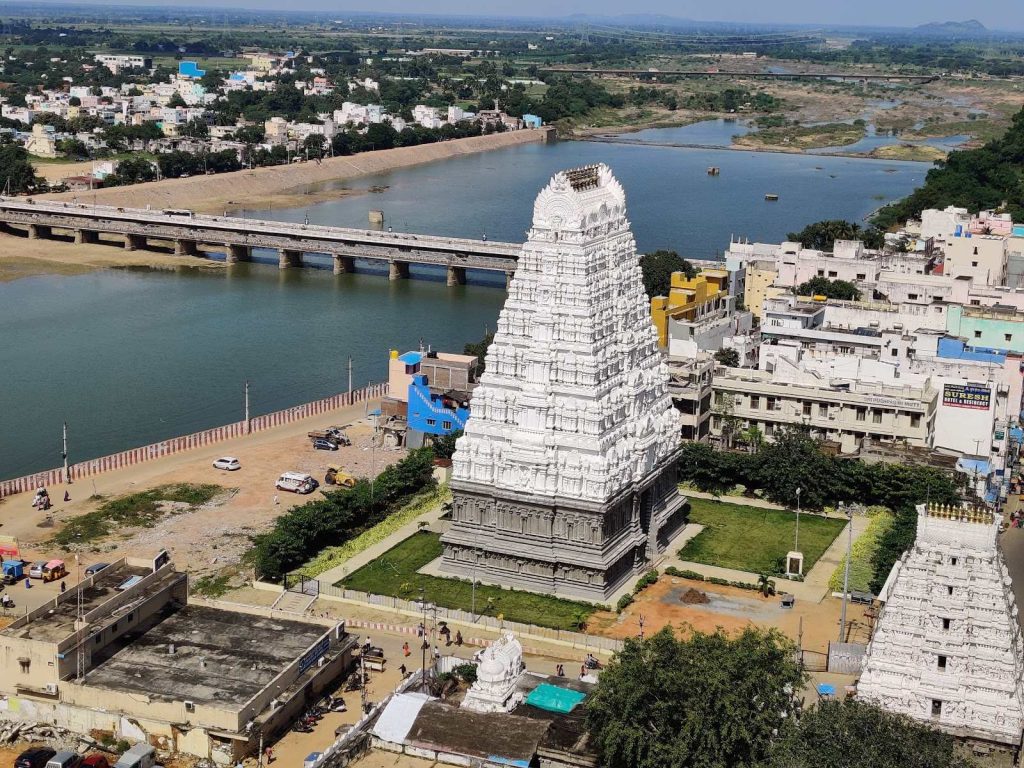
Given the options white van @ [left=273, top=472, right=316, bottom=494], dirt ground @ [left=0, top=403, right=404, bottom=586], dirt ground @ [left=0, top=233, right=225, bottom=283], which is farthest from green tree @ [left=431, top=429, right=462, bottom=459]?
dirt ground @ [left=0, top=233, right=225, bottom=283]

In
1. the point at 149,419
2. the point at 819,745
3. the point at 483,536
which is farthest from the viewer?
the point at 149,419

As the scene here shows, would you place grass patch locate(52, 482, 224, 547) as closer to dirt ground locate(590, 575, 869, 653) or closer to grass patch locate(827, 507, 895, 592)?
dirt ground locate(590, 575, 869, 653)

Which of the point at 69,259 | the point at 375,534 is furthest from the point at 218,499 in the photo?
the point at 69,259

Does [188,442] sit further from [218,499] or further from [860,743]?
[860,743]

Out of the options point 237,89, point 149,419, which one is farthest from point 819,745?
point 237,89

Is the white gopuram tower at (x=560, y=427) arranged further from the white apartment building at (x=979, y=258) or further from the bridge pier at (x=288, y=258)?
the bridge pier at (x=288, y=258)

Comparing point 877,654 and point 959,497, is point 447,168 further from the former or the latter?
point 877,654

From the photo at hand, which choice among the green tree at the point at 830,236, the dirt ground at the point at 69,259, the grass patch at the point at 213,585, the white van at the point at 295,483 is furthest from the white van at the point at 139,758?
the dirt ground at the point at 69,259
